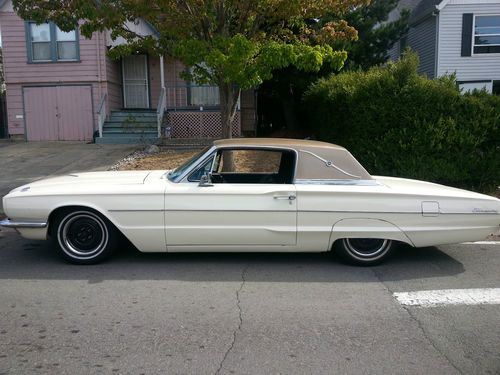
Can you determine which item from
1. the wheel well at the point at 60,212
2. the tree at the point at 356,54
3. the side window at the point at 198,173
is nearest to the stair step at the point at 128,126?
the tree at the point at 356,54

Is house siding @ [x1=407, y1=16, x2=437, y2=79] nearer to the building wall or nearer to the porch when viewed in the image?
the porch

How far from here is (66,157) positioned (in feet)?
46.7

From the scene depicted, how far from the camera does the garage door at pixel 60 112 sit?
1830 centimetres

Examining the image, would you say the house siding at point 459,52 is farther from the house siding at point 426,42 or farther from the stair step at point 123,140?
the stair step at point 123,140

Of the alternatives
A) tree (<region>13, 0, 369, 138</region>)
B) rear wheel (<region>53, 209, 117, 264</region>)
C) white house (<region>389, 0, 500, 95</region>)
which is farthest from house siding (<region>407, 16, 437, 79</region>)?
rear wheel (<region>53, 209, 117, 264</region>)

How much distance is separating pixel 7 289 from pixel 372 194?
12.4 ft

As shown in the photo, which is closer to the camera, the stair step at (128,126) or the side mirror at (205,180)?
the side mirror at (205,180)

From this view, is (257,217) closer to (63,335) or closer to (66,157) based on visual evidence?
(63,335)

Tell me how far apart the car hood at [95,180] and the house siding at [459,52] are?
16.8 metres

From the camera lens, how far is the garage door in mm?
18297

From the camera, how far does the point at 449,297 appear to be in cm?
477

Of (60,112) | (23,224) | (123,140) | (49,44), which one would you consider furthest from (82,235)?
(49,44)

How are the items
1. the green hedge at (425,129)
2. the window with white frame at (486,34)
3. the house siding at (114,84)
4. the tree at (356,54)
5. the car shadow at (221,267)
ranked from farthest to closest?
the window with white frame at (486,34), the house siding at (114,84), the tree at (356,54), the green hedge at (425,129), the car shadow at (221,267)

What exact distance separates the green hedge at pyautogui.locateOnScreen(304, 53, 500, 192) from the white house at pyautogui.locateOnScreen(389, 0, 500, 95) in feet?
36.2
